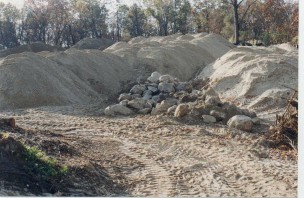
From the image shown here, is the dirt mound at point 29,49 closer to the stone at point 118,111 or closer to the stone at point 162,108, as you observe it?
the stone at point 118,111

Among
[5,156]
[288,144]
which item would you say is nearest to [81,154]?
[5,156]

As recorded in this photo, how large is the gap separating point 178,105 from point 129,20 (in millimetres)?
22886

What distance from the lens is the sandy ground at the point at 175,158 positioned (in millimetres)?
4773

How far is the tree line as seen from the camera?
23688 mm

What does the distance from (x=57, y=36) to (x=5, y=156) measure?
23.9 m

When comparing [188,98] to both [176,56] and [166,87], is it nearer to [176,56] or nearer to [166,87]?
[166,87]

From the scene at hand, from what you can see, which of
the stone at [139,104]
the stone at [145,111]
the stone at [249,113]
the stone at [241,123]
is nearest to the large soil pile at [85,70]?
the stone at [139,104]

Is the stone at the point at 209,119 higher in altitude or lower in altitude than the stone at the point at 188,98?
lower

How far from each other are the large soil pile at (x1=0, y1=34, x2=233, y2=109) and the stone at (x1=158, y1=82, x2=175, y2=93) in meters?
1.51

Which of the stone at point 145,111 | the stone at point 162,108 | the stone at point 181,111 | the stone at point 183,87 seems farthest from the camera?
the stone at point 183,87

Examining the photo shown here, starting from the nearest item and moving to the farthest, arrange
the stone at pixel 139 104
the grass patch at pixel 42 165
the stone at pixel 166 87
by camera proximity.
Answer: the grass patch at pixel 42 165 < the stone at pixel 139 104 < the stone at pixel 166 87

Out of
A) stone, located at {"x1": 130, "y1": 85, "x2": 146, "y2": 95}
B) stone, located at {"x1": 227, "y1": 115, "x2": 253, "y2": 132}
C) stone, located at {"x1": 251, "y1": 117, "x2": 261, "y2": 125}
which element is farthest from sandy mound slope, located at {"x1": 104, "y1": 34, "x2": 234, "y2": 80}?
stone, located at {"x1": 227, "y1": 115, "x2": 253, "y2": 132}

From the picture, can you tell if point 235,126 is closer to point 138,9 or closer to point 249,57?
point 249,57

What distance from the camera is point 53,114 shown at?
964 cm
